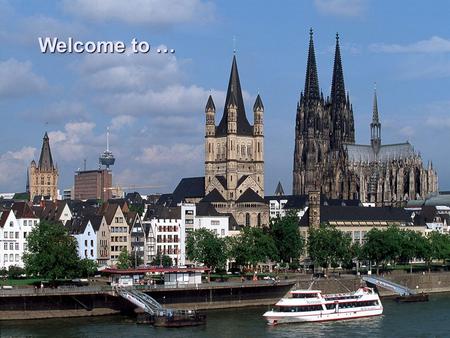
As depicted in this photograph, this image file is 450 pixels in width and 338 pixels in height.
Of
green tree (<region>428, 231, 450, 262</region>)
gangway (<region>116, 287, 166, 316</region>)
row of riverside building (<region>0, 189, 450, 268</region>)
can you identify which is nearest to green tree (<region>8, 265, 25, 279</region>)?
row of riverside building (<region>0, 189, 450, 268</region>)

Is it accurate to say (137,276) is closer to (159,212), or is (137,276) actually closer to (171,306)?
(171,306)

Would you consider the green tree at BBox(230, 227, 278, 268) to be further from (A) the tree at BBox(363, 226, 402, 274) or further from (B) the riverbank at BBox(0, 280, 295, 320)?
(B) the riverbank at BBox(0, 280, 295, 320)

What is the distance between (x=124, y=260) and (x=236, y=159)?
59.4 m

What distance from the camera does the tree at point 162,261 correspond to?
15262 cm

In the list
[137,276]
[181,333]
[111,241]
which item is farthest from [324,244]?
[181,333]

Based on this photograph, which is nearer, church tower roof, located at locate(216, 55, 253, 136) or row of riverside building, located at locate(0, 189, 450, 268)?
row of riverside building, located at locate(0, 189, 450, 268)

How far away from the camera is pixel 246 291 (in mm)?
119500

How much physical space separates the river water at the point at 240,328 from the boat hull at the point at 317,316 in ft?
3.04

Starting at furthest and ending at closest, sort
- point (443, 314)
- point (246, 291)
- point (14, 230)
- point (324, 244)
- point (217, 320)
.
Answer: point (324, 244), point (14, 230), point (246, 291), point (443, 314), point (217, 320)

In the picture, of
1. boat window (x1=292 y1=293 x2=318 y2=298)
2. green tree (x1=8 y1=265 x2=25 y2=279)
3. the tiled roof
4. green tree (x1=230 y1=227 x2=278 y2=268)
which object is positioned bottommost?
boat window (x1=292 y1=293 x2=318 y2=298)

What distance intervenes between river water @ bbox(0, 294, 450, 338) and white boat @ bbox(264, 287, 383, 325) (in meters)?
1.21

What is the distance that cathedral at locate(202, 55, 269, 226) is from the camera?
189500 mm

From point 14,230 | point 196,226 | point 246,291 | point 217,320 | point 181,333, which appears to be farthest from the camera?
point 196,226

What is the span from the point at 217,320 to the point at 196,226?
63638 millimetres
